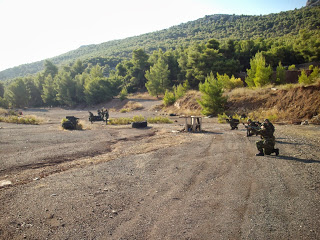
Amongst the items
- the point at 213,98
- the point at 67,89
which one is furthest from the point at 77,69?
the point at 213,98

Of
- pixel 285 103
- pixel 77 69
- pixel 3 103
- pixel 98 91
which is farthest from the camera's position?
pixel 77 69

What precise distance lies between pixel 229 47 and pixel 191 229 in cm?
5095

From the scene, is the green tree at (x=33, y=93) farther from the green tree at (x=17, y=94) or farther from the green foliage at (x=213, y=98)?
the green foliage at (x=213, y=98)

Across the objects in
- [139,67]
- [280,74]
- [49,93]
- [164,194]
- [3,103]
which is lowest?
[164,194]

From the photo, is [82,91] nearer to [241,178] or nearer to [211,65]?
[211,65]

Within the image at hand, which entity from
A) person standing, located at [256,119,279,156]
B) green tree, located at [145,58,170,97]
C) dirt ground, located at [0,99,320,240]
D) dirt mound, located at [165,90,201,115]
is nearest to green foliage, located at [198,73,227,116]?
dirt mound, located at [165,90,201,115]

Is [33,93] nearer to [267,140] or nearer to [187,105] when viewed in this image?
[187,105]

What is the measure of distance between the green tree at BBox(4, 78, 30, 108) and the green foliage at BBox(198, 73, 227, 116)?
225ft

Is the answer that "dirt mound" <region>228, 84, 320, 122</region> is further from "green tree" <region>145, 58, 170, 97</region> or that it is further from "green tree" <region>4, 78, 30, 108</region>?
"green tree" <region>4, 78, 30, 108</region>

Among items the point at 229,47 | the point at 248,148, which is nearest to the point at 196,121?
the point at 248,148

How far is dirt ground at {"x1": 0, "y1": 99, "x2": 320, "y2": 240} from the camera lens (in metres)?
4.46

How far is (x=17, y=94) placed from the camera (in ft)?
237

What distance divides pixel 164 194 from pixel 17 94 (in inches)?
3205

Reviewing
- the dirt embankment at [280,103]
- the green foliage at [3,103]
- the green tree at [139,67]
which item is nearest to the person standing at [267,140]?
the dirt embankment at [280,103]
